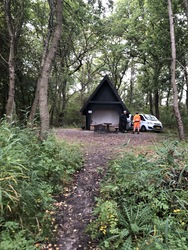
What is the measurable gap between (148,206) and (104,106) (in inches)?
595

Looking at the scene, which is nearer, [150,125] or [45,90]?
[45,90]

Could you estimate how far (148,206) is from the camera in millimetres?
3521

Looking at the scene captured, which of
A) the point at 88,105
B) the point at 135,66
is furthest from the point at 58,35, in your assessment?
the point at 135,66

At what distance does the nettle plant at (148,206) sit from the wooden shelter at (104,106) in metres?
12.2

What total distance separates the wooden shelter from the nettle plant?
40.1 ft

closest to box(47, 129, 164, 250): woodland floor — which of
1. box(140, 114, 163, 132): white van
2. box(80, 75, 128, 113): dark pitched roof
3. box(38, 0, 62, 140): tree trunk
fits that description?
box(38, 0, 62, 140): tree trunk

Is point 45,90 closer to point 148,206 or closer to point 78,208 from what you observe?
point 78,208

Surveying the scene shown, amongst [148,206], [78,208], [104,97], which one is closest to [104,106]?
[104,97]

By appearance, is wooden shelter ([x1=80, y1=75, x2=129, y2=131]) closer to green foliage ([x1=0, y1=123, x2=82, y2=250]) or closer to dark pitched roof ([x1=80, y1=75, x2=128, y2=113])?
dark pitched roof ([x1=80, y1=75, x2=128, y2=113])

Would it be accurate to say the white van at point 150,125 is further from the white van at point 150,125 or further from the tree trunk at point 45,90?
the tree trunk at point 45,90

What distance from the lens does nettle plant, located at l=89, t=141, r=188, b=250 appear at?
2.92 metres

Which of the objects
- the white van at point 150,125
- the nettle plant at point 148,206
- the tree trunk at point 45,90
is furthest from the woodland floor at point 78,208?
the white van at point 150,125

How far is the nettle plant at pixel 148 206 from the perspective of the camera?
9.59ft

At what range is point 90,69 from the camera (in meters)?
28.3
